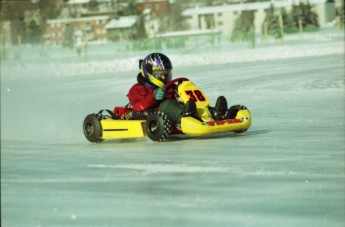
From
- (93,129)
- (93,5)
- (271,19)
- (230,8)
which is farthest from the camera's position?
(230,8)

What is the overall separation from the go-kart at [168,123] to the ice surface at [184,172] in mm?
130

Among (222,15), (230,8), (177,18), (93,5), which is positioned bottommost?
(222,15)

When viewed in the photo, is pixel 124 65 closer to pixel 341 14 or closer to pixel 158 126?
pixel 158 126

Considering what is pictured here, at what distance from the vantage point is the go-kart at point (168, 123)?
8562mm

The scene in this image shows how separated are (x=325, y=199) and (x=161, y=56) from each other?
13.6 feet

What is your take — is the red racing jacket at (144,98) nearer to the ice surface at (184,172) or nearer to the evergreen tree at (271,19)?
the ice surface at (184,172)

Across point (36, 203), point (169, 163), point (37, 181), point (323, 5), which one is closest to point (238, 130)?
point (169, 163)

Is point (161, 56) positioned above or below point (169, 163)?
above

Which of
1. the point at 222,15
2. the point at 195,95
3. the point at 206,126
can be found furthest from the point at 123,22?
the point at 206,126

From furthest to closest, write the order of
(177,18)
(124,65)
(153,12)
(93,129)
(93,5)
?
(177,18) < (153,12) < (93,5) < (124,65) < (93,129)

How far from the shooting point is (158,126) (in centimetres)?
860

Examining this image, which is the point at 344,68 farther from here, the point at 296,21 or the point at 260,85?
the point at 296,21

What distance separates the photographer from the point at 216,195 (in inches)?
223

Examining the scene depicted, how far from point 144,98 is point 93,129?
733 mm
